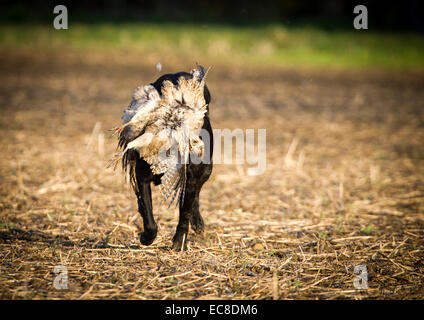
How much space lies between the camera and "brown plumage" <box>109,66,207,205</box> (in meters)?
3.80

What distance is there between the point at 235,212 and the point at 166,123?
2.23m

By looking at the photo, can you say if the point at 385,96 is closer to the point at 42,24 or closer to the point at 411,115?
the point at 411,115

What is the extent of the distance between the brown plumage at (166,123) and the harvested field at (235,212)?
103 cm

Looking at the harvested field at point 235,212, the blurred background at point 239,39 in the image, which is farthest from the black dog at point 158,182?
the blurred background at point 239,39

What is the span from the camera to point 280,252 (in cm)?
454

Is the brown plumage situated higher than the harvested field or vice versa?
the brown plumage

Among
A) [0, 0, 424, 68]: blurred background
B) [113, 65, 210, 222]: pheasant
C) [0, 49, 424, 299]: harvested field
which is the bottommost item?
[0, 49, 424, 299]: harvested field

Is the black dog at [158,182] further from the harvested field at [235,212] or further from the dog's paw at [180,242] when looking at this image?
the harvested field at [235,212]

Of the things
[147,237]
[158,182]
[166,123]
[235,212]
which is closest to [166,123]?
[166,123]

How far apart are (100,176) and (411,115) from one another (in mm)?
9422

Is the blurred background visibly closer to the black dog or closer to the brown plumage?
the black dog

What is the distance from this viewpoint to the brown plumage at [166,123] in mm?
3797

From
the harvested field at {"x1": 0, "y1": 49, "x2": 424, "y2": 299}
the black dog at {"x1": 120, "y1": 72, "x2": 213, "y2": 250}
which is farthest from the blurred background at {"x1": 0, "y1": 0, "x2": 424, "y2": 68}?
the black dog at {"x1": 120, "y1": 72, "x2": 213, "y2": 250}

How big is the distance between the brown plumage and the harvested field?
1030 millimetres
